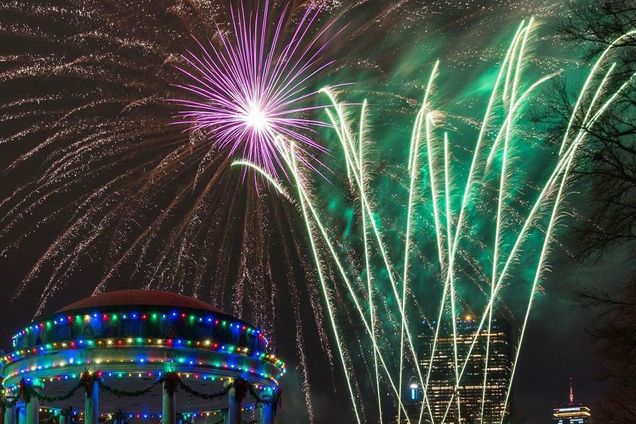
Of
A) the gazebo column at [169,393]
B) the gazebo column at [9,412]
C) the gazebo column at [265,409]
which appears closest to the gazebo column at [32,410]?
the gazebo column at [9,412]

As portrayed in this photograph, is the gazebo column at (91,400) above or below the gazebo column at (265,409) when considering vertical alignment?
below

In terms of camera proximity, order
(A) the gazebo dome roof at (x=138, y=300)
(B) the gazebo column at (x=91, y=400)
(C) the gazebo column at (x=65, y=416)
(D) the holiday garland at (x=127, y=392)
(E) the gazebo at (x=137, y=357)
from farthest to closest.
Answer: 1. (C) the gazebo column at (x=65, y=416)
2. (A) the gazebo dome roof at (x=138, y=300)
3. (D) the holiday garland at (x=127, y=392)
4. (E) the gazebo at (x=137, y=357)
5. (B) the gazebo column at (x=91, y=400)

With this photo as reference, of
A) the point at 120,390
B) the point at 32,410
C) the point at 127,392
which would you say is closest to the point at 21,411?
the point at 32,410

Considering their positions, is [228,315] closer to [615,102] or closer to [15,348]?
[15,348]

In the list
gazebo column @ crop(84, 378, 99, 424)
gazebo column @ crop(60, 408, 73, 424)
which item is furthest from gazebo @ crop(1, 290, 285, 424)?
gazebo column @ crop(60, 408, 73, 424)

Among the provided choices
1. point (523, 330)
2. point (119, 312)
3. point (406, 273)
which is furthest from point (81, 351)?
point (523, 330)

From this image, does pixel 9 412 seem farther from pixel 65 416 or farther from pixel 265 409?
pixel 265 409

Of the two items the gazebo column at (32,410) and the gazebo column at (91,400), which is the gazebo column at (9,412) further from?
the gazebo column at (91,400)
